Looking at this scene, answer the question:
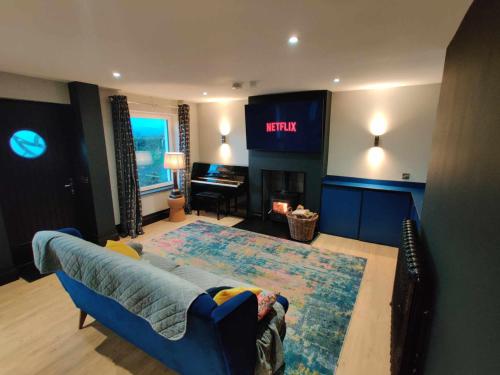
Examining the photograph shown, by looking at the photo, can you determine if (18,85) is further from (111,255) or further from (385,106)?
(385,106)

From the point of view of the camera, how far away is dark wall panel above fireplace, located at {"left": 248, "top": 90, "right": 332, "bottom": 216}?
396cm

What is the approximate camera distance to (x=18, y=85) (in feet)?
9.43

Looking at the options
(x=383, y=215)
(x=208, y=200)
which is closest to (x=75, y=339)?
(x=208, y=200)

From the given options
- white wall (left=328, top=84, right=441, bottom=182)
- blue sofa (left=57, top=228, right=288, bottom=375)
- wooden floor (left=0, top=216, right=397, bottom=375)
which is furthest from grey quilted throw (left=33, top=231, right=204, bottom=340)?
white wall (left=328, top=84, right=441, bottom=182)

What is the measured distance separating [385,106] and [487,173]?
343cm

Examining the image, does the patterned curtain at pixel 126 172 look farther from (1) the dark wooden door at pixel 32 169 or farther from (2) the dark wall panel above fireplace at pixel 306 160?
(2) the dark wall panel above fireplace at pixel 306 160

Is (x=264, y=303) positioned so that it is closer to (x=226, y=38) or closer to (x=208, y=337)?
(x=208, y=337)

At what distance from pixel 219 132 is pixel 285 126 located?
1650 millimetres

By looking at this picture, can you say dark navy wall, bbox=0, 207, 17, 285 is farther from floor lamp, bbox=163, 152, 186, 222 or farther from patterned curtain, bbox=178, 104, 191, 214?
patterned curtain, bbox=178, 104, 191, 214

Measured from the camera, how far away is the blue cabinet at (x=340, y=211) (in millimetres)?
3862

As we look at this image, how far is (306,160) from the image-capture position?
165 inches

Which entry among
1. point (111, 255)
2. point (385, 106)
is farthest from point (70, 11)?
point (385, 106)

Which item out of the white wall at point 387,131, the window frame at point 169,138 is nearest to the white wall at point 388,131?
the white wall at point 387,131

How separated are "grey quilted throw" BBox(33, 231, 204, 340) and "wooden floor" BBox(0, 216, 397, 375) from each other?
73cm
